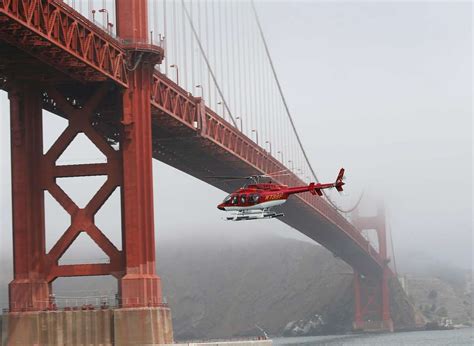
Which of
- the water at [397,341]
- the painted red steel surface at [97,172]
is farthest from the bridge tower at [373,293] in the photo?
the painted red steel surface at [97,172]

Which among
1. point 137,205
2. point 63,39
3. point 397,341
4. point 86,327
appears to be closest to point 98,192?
point 137,205

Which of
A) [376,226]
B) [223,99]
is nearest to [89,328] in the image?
[223,99]

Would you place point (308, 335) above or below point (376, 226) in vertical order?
below

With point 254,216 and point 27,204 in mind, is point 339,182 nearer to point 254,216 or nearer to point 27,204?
point 254,216

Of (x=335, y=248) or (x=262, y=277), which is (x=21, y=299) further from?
(x=262, y=277)

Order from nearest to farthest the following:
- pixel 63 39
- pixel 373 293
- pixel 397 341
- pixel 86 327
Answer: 1. pixel 63 39
2. pixel 86 327
3. pixel 397 341
4. pixel 373 293

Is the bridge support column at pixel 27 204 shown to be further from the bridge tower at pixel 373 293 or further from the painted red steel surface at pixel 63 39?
the bridge tower at pixel 373 293
